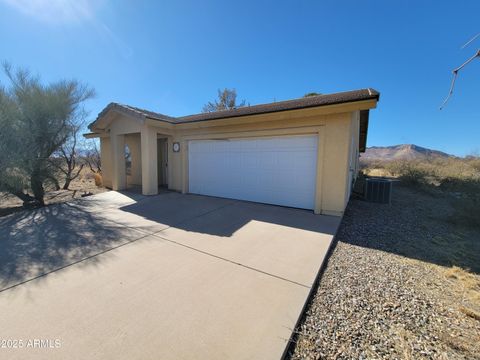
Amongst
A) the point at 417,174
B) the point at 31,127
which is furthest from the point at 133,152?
the point at 417,174

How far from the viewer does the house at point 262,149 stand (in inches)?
227

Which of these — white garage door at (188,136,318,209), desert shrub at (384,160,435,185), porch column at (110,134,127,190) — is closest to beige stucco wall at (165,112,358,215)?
white garage door at (188,136,318,209)

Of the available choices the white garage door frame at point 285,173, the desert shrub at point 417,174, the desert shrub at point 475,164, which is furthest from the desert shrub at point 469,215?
the desert shrub at point 475,164

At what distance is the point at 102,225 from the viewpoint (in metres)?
5.05

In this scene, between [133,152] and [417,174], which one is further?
[417,174]

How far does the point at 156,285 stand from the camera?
2688 millimetres

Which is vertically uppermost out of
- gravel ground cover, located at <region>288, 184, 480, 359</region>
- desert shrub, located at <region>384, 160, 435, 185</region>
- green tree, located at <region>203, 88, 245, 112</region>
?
green tree, located at <region>203, 88, 245, 112</region>

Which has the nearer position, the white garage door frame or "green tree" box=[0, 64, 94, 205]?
the white garage door frame

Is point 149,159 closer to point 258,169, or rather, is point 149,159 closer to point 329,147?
point 258,169

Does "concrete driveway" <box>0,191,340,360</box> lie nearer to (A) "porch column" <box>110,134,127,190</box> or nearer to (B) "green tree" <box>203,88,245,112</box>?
(A) "porch column" <box>110,134,127,190</box>

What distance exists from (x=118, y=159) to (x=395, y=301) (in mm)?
10805

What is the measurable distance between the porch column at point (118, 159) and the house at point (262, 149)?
0.04 metres

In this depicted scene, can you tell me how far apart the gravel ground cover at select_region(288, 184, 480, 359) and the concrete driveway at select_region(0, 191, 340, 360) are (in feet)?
1.01

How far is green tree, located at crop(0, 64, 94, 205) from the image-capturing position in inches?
257
